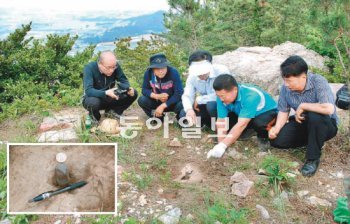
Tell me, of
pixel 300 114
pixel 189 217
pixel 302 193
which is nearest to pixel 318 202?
pixel 302 193

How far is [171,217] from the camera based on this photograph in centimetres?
318

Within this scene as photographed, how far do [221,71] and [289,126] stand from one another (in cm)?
102

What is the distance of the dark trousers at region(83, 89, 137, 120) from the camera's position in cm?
492

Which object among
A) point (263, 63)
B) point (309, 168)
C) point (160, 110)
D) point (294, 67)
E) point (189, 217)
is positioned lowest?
point (189, 217)

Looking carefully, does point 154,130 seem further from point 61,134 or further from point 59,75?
point 59,75

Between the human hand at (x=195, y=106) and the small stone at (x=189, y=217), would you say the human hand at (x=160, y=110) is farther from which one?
the small stone at (x=189, y=217)

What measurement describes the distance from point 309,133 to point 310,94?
0.37 meters

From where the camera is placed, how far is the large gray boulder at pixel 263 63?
22.1ft

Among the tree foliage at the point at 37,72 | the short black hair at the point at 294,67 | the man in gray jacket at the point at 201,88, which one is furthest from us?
the tree foliage at the point at 37,72

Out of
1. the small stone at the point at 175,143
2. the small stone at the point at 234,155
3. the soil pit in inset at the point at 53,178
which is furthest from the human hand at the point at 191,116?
the soil pit in inset at the point at 53,178

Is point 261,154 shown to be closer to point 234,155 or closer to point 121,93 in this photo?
point 234,155

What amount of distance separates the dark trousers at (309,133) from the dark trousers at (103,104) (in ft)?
6.77

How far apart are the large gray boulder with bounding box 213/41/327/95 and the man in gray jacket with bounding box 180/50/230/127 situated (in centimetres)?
214

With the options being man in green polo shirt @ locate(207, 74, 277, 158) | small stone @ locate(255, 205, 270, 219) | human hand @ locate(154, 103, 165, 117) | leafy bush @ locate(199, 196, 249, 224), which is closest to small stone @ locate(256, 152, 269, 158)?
man in green polo shirt @ locate(207, 74, 277, 158)
